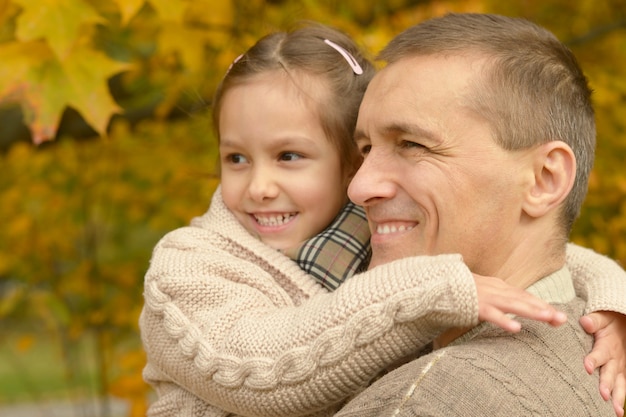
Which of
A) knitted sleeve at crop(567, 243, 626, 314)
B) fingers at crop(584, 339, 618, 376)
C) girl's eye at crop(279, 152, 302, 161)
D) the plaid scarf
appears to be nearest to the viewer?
fingers at crop(584, 339, 618, 376)

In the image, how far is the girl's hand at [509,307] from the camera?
1.69m

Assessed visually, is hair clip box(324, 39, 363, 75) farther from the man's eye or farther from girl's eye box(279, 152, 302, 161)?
the man's eye

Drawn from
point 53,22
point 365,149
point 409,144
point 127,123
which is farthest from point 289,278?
point 127,123

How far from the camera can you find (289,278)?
7.67ft

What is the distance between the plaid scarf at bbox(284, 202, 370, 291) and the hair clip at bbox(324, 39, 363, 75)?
0.40 metres

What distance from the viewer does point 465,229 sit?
1.97m

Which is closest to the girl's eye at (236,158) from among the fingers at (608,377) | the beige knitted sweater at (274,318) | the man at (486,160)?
the beige knitted sweater at (274,318)

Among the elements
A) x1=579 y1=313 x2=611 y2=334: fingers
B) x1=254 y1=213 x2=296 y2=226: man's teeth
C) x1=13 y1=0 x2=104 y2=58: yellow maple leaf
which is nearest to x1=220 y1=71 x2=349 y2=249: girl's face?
x1=254 y1=213 x2=296 y2=226: man's teeth

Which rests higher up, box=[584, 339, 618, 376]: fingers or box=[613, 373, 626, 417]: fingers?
box=[584, 339, 618, 376]: fingers

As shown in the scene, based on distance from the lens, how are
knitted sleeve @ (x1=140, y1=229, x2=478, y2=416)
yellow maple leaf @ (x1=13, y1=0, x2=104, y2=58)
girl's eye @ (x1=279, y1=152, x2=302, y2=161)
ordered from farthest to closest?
1. yellow maple leaf @ (x1=13, y1=0, x2=104, y2=58)
2. girl's eye @ (x1=279, y1=152, x2=302, y2=161)
3. knitted sleeve @ (x1=140, y1=229, x2=478, y2=416)

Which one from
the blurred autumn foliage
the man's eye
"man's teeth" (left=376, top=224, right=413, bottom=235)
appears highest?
the man's eye

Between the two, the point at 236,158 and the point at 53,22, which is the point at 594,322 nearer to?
the point at 236,158

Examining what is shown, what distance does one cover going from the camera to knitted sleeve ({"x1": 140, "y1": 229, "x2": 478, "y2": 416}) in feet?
5.90

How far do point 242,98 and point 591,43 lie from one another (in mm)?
2676
